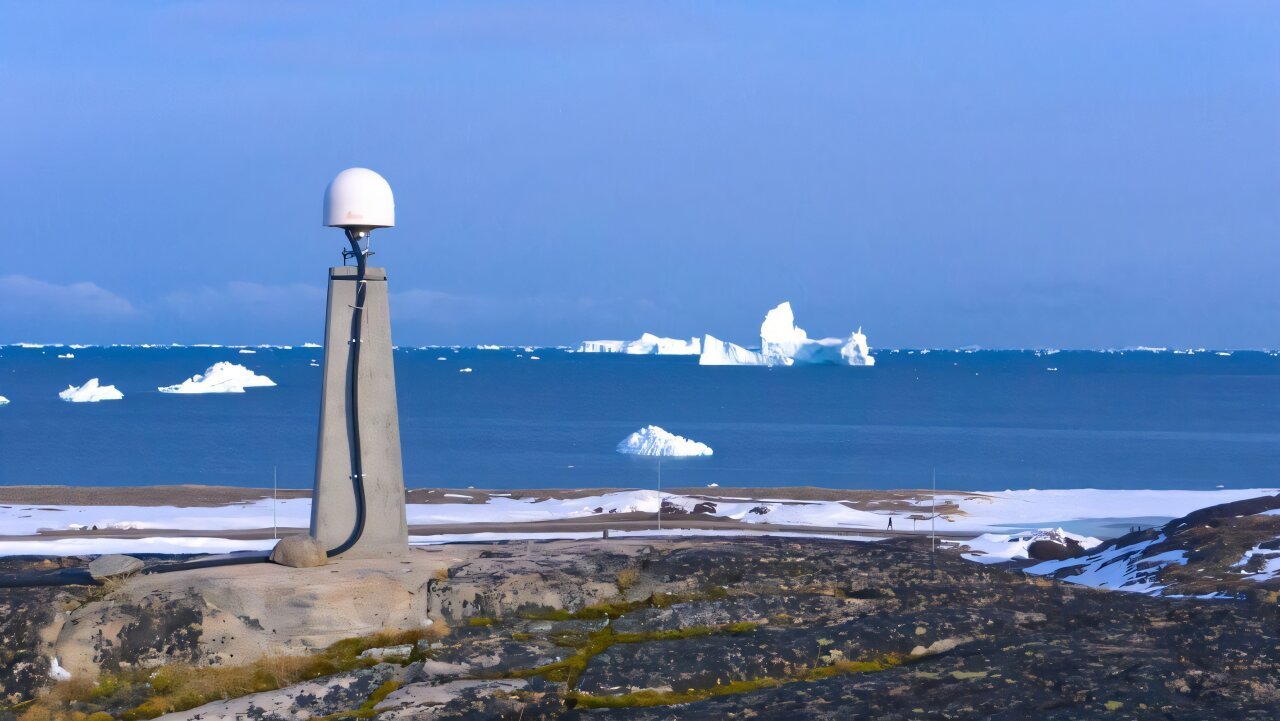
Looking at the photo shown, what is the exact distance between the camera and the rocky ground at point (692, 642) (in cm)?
946

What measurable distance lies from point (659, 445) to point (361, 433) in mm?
58796

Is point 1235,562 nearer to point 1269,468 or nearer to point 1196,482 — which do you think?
point 1196,482

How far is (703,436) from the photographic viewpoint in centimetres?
8769

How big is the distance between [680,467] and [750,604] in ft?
178

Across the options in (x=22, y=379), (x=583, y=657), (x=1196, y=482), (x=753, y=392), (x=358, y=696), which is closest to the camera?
(x=358, y=696)

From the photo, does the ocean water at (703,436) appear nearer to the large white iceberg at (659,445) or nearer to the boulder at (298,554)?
the large white iceberg at (659,445)

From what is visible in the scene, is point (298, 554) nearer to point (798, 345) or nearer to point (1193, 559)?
point (1193, 559)

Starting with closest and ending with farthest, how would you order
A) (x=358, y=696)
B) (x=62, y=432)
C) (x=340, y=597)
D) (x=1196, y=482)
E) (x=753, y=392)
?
1. (x=358, y=696)
2. (x=340, y=597)
3. (x=1196, y=482)
4. (x=62, y=432)
5. (x=753, y=392)

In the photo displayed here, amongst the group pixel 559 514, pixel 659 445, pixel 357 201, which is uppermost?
pixel 357 201

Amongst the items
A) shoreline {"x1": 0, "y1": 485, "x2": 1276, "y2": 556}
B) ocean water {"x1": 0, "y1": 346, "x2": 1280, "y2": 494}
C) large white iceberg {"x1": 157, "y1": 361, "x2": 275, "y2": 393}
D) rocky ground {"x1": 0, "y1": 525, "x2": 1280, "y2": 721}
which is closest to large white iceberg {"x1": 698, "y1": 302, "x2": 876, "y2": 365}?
ocean water {"x1": 0, "y1": 346, "x2": 1280, "y2": 494}

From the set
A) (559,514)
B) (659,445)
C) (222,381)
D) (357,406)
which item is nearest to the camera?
(357,406)

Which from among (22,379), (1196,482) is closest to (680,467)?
(1196,482)

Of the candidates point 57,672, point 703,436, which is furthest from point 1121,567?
point 703,436

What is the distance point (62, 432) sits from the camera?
90.1 m
